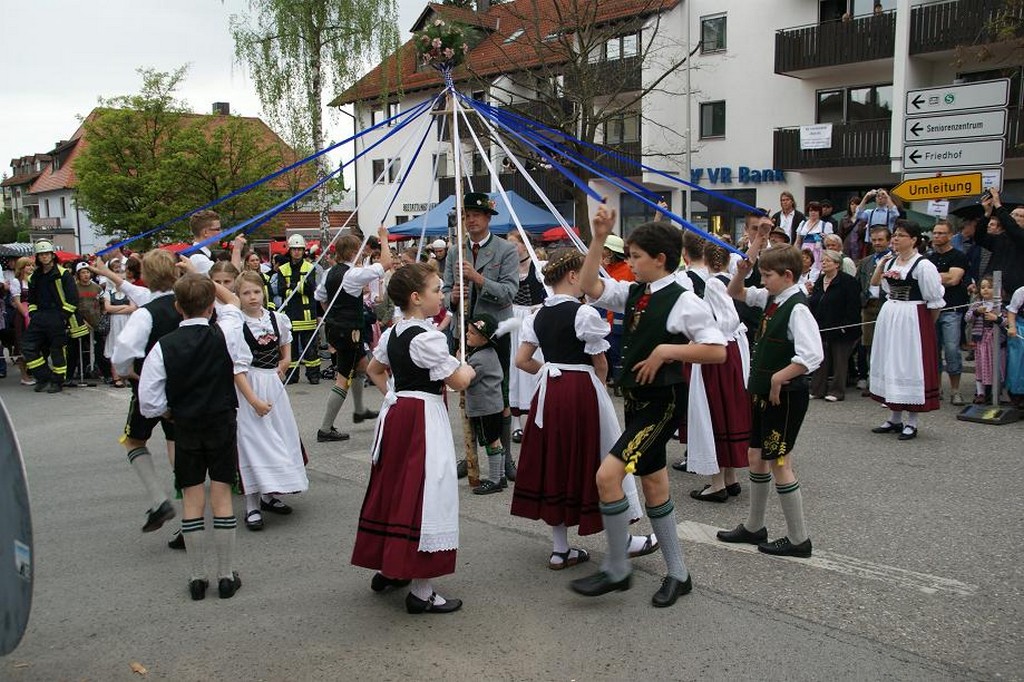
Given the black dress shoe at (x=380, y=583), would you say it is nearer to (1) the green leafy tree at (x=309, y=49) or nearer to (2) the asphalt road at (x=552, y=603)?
(2) the asphalt road at (x=552, y=603)

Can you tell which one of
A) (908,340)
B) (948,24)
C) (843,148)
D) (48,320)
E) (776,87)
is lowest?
(48,320)

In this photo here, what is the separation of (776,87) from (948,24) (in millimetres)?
5181

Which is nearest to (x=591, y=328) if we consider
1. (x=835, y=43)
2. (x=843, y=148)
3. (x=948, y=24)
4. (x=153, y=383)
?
(x=153, y=383)

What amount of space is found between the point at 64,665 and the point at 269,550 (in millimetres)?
1561

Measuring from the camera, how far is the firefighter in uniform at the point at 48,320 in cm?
1248

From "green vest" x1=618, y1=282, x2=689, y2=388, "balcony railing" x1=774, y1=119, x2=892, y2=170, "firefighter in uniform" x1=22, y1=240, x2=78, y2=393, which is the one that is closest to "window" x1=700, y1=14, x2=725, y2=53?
"balcony railing" x1=774, y1=119, x2=892, y2=170

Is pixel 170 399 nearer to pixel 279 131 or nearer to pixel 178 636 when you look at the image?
pixel 178 636

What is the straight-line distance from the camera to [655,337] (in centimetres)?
414

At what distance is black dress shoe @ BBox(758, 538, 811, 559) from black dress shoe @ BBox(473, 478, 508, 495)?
7.01 feet

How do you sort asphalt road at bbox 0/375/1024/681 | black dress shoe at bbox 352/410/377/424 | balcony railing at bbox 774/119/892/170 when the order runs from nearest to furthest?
asphalt road at bbox 0/375/1024/681 < black dress shoe at bbox 352/410/377/424 < balcony railing at bbox 774/119/892/170

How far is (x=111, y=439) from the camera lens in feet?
28.7

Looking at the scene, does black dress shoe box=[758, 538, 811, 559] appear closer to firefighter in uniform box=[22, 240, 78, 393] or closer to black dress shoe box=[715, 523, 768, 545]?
black dress shoe box=[715, 523, 768, 545]

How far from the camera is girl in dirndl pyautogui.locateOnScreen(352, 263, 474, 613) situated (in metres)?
4.01

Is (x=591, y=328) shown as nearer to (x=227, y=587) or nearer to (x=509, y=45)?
(x=227, y=587)
